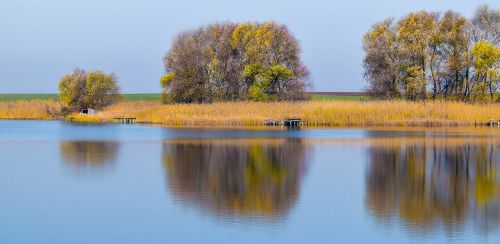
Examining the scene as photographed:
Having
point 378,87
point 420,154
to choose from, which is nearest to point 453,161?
point 420,154

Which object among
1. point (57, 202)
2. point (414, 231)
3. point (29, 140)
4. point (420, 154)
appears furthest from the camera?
point (29, 140)

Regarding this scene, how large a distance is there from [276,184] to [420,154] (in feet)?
32.5

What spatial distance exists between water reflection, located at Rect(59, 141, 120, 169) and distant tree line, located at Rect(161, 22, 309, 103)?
2518 cm

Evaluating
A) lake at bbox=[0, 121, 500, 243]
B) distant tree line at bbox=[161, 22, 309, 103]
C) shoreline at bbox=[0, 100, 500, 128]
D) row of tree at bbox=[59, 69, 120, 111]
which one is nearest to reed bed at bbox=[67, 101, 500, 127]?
shoreline at bbox=[0, 100, 500, 128]

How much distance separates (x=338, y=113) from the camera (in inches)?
1901

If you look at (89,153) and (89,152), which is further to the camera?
(89,152)

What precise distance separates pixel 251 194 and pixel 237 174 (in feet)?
12.8

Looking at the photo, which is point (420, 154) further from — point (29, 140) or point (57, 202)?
point (29, 140)

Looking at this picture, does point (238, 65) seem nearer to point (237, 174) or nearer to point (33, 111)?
point (33, 111)

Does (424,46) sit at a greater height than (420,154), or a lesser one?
greater

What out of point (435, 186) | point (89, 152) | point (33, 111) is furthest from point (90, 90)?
point (435, 186)

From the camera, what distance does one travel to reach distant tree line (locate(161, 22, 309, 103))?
186ft

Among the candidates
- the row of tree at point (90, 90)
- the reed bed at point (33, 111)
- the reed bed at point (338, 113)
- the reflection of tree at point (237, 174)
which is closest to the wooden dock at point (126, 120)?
the reed bed at point (338, 113)

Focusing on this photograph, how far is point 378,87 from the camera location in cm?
5369
